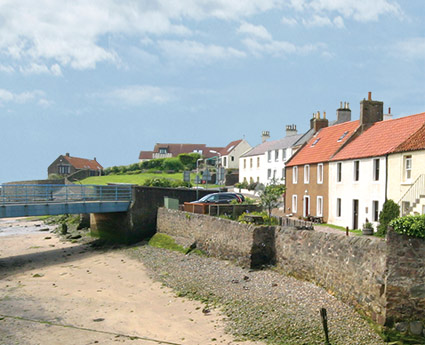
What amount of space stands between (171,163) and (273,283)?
74.9 m

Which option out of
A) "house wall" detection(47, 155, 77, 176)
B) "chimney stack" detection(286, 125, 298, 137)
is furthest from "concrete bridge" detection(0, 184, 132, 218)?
"house wall" detection(47, 155, 77, 176)

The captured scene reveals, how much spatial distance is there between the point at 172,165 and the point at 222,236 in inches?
2681

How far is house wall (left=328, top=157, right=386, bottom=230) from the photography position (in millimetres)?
29031

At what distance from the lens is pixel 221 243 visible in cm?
2684

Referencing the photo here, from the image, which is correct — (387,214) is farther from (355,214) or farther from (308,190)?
(308,190)

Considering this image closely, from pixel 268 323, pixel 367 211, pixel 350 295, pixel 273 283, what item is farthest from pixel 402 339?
pixel 367 211

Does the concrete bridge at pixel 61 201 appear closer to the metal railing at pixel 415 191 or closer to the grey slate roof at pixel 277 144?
the metal railing at pixel 415 191

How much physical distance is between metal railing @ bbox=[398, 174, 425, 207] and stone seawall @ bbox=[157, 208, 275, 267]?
28.1 ft

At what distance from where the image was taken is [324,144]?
39.1 m

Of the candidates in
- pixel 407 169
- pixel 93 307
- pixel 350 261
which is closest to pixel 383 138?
pixel 407 169

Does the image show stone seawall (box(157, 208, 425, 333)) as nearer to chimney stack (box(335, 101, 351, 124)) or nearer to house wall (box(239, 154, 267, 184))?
chimney stack (box(335, 101, 351, 124))

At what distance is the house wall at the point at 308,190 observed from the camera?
3583 cm

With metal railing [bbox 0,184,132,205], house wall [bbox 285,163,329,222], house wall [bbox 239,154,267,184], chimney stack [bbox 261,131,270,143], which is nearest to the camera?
metal railing [bbox 0,184,132,205]

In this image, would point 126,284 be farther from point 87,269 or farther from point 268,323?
point 268,323
